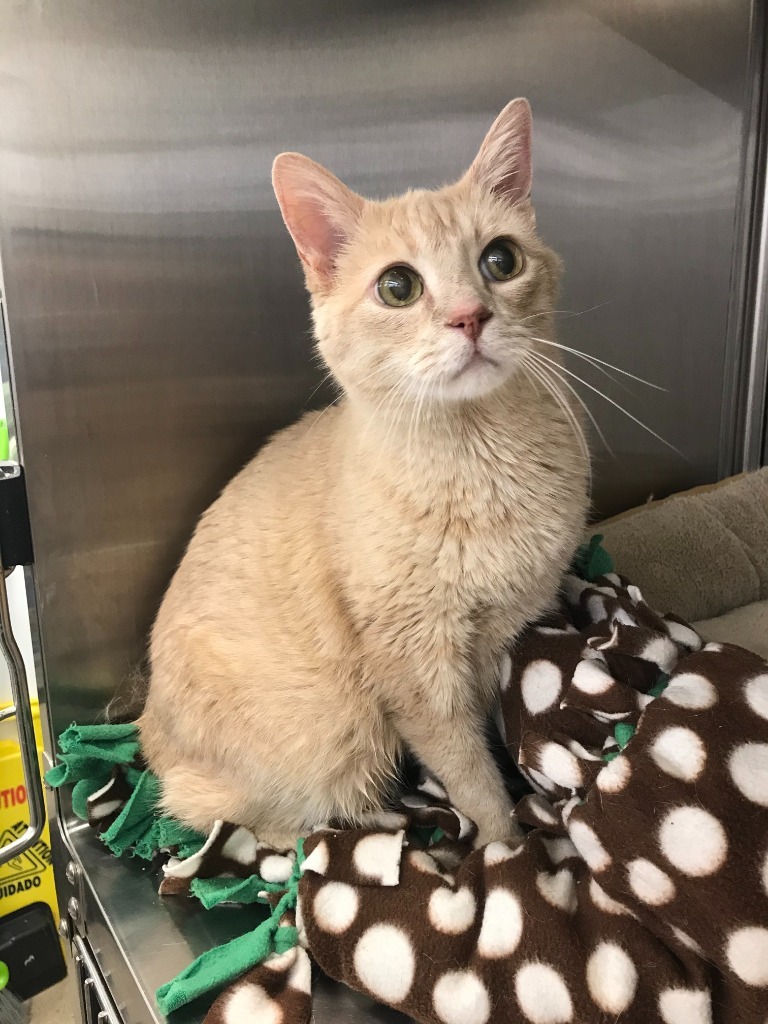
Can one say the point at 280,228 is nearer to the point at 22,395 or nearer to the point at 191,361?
the point at 191,361

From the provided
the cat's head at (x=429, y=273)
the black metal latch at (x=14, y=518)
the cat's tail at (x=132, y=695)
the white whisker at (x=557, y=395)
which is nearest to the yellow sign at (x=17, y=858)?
the cat's tail at (x=132, y=695)

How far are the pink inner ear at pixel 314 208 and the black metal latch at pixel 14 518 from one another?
0.52 meters

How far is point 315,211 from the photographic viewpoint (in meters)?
0.95

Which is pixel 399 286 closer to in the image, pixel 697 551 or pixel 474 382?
pixel 474 382

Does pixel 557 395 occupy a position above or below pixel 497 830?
above

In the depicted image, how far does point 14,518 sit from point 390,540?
56 cm

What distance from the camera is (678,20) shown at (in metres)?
1.50

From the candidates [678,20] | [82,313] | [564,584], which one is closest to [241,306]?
[82,313]

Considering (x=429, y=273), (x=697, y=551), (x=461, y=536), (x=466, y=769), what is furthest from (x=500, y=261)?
(x=697, y=551)

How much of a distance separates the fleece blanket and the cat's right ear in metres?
0.57

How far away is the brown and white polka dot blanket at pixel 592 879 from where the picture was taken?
2.13 feet

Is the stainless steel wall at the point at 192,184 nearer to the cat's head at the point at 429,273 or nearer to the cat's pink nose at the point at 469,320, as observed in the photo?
the cat's head at the point at 429,273

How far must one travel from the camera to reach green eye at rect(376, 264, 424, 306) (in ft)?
2.96

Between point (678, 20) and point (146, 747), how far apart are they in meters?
1.72
